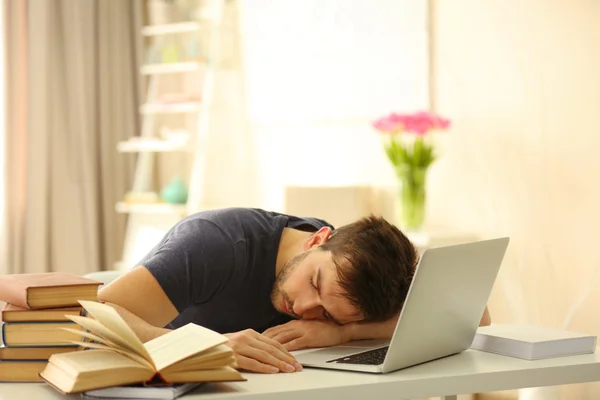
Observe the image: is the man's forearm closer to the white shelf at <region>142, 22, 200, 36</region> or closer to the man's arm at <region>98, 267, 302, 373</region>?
the man's arm at <region>98, 267, 302, 373</region>

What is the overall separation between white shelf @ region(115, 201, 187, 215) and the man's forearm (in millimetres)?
2966

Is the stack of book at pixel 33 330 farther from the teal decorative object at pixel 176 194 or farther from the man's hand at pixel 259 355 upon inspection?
the teal decorative object at pixel 176 194

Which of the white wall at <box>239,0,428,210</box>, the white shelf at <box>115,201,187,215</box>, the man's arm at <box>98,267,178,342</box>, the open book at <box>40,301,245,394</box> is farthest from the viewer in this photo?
the white shelf at <box>115,201,187,215</box>

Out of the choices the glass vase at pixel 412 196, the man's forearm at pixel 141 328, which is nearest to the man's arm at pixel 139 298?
the man's forearm at pixel 141 328

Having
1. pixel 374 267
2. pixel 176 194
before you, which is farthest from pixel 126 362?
pixel 176 194

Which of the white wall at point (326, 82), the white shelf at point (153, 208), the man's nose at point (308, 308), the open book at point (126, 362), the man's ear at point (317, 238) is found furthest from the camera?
the white shelf at point (153, 208)

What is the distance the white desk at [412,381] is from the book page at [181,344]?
0.06 metres

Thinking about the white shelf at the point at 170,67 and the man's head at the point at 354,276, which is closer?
the man's head at the point at 354,276

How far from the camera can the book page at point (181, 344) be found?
1187 mm

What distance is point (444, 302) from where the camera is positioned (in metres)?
1.41

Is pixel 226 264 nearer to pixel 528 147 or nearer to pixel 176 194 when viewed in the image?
pixel 528 147

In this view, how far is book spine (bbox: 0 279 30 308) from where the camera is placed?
128 centimetres

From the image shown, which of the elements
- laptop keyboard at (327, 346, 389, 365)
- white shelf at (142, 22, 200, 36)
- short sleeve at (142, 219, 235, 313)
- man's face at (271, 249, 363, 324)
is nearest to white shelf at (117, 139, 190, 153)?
white shelf at (142, 22, 200, 36)

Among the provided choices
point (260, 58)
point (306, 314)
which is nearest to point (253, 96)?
point (260, 58)
